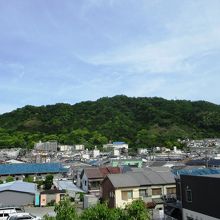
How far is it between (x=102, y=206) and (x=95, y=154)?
2762 inches

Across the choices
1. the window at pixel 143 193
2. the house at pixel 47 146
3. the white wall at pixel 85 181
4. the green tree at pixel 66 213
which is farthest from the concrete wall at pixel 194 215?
the house at pixel 47 146

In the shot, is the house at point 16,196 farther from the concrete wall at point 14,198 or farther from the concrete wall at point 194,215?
the concrete wall at point 194,215

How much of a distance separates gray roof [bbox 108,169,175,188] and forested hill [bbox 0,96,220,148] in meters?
73.9

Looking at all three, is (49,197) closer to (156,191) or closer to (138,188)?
(138,188)

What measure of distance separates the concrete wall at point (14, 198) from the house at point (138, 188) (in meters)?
8.19

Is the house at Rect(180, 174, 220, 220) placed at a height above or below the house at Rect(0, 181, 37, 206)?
above

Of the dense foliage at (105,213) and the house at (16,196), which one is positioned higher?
the dense foliage at (105,213)

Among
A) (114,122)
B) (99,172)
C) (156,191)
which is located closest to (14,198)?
(99,172)

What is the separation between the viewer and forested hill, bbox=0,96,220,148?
11250 cm

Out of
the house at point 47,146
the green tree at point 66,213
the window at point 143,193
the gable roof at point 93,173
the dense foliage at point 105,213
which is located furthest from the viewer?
the house at point 47,146

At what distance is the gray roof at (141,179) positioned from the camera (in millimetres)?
26047

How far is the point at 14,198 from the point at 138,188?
1208cm

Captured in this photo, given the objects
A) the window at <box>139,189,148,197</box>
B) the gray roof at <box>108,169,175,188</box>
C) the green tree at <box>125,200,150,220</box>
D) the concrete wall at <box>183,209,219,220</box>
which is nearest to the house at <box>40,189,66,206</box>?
the gray roof at <box>108,169,175,188</box>

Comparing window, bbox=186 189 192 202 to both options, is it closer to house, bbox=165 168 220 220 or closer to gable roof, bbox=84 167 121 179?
house, bbox=165 168 220 220
